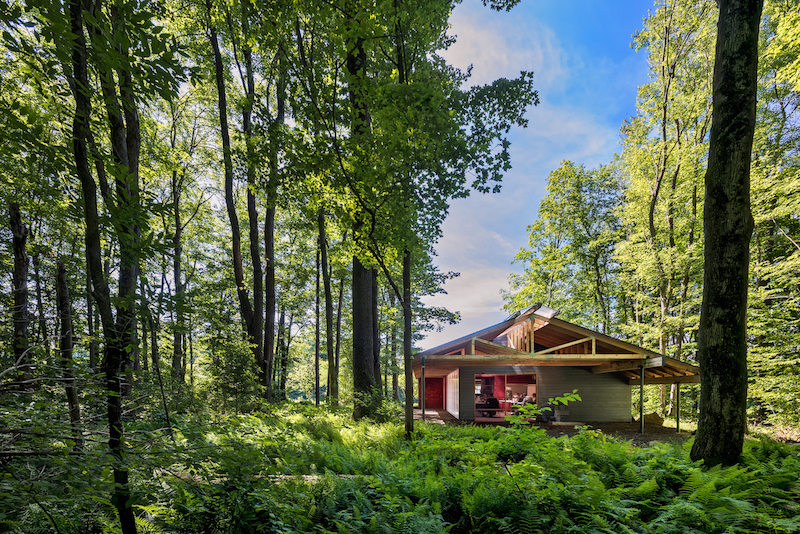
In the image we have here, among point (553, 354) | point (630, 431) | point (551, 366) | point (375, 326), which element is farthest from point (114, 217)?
point (551, 366)

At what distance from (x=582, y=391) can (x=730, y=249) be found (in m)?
12.7

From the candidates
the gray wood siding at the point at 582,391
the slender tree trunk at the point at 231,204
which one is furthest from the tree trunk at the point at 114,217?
the gray wood siding at the point at 582,391

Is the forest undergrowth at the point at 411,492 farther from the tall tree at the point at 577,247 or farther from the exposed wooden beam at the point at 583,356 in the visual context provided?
the tall tree at the point at 577,247

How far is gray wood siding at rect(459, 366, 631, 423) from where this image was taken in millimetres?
13906

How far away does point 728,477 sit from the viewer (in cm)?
321

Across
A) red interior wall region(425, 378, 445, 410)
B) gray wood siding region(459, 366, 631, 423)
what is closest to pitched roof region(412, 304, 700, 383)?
gray wood siding region(459, 366, 631, 423)

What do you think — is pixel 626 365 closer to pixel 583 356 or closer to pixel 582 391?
pixel 583 356

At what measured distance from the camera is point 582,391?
46.9 ft

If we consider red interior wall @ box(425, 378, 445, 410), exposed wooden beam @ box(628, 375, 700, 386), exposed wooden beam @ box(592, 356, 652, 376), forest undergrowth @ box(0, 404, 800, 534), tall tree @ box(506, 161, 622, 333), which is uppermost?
tall tree @ box(506, 161, 622, 333)

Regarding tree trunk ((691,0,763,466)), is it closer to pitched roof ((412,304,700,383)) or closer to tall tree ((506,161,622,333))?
pitched roof ((412,304,700,383))

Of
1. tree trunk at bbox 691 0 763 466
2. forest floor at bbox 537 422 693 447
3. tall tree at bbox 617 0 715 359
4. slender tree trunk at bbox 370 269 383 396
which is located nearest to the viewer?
tree trunk at bbox 691 0 763 466

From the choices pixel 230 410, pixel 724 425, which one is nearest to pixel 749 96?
pixel 724 425

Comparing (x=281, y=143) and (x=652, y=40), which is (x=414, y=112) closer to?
(x=281, y=143)

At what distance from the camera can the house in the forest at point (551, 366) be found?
1095cm
